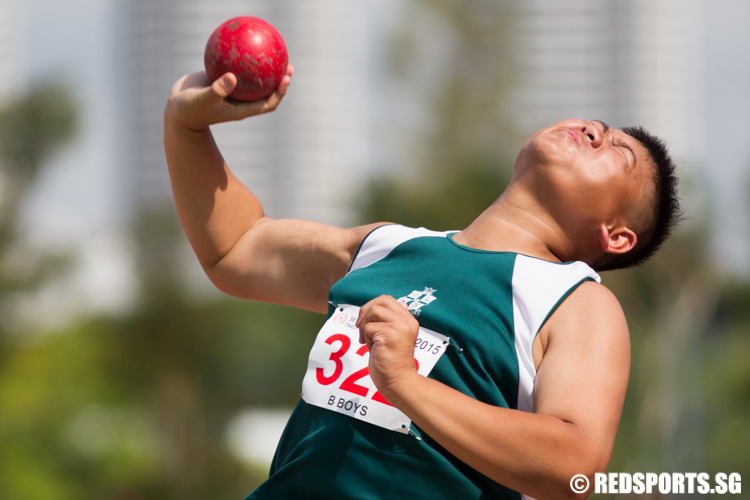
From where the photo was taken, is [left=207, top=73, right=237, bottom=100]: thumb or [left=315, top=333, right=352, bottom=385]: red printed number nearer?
[left=315, top=333, right=352, bottom=385]: red printed number

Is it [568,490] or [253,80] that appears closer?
[568,490]

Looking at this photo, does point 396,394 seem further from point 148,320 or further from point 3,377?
point 148,320

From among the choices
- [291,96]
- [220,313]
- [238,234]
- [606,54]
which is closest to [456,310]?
[238,234]

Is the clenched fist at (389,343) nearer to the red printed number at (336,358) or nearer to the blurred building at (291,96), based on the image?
the red printed number at (336,358)

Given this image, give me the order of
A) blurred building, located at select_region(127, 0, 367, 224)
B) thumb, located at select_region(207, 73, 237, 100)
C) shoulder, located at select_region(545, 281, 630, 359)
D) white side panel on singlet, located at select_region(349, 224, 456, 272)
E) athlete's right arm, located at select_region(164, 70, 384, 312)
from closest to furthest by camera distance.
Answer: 1. shoulder, located at select_region(545, 281, 630, 359)
2. thumb, located at select_region(207, 73, 237, 100)
3. white side panel on singlet, located at select_region(349, 224, 456, 272)
4. athlete's right arm, located at select_region(164, 70, 384, 312)
5. blurred building, located at select_region(127, 0, 367, 224)

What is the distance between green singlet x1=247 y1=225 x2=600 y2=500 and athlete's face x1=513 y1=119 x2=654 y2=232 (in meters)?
0.27

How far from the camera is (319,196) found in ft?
252

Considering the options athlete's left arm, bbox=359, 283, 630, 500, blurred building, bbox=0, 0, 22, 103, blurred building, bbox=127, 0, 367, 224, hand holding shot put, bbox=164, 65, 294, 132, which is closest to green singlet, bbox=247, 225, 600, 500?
athlete's left arm, bbox=359, 283, 630, 500

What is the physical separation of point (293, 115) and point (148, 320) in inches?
2526

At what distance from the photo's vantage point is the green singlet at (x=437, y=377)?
6.11ft

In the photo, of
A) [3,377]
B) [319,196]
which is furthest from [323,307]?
[319,196]

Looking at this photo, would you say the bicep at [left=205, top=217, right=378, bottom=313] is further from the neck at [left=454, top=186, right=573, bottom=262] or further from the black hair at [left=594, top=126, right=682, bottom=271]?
the black hair at [left=594, top=126, right=682, bottom=271]

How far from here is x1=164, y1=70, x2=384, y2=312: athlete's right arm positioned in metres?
2.40

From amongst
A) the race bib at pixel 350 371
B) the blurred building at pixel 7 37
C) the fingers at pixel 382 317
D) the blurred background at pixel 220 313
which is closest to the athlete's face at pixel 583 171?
the race bib at pixel 350 371
